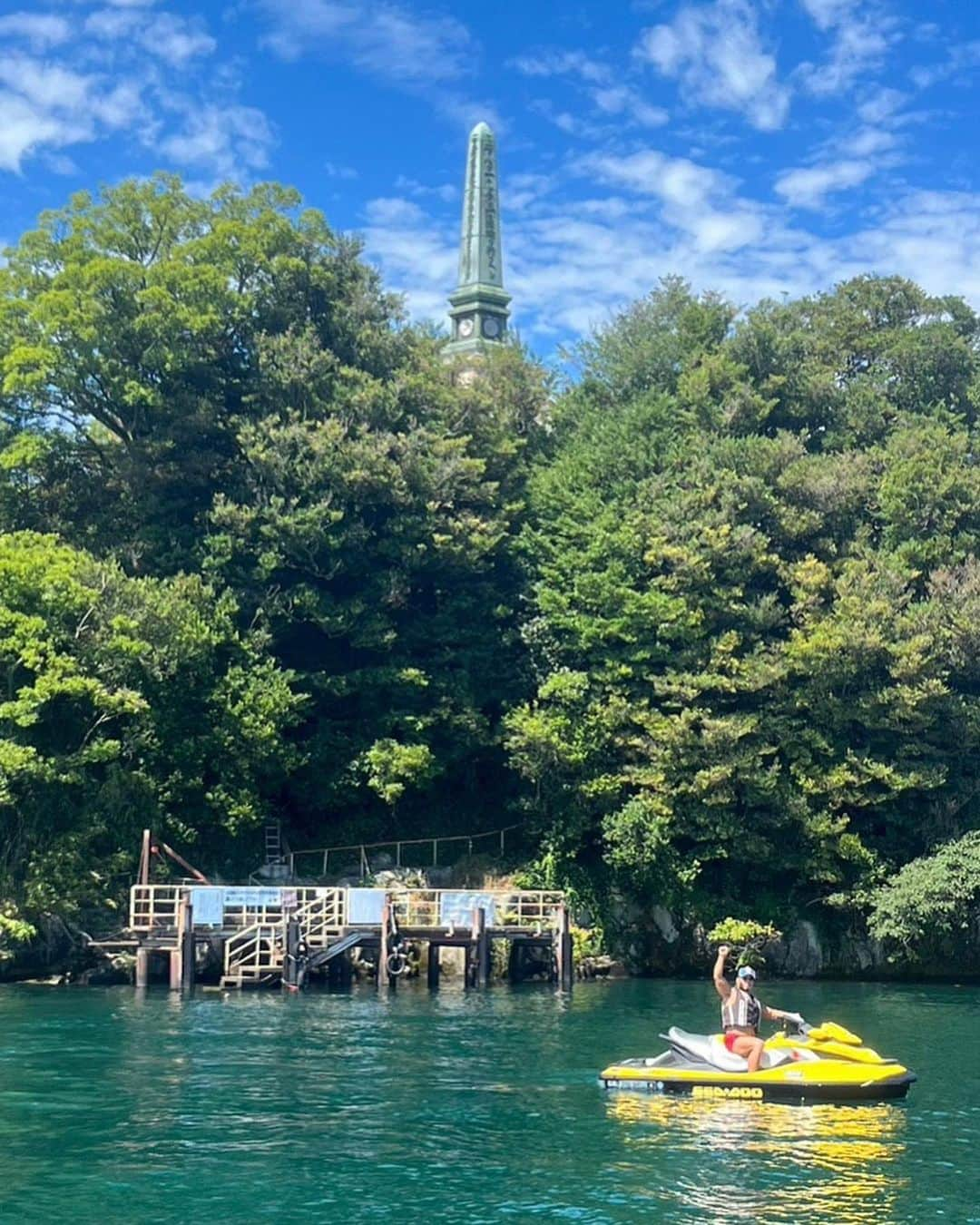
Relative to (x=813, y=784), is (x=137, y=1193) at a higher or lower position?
lower

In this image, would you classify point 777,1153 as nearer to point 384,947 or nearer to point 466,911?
point 384,947

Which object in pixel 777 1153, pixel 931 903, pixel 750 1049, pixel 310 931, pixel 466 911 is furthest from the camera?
pixel 931 903

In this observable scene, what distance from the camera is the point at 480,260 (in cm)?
9381

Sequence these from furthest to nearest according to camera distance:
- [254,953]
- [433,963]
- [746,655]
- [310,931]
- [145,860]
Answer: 1. [746,655]
2. [433,963]
3. [145,860]
4. [310,931]
5. [254,953]

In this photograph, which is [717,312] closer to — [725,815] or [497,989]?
[725,815]

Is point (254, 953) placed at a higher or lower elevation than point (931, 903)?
lower

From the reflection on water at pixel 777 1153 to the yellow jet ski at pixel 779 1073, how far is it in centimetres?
24

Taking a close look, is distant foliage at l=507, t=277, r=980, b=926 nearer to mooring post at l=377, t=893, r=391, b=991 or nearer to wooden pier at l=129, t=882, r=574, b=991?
wooden pier at l=129, t=882, r=574, b=991

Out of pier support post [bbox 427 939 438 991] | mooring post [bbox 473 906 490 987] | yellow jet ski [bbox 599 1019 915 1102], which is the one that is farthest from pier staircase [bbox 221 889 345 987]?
yellow jet ski [bbox 599 1019 915 1102]

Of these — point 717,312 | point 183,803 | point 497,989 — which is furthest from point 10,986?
point 717,312

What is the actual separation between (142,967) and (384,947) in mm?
6328

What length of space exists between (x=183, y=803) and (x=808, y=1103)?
2553cm

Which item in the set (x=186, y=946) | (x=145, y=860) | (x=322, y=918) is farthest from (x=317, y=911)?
(x=145, y=860)

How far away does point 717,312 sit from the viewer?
171 ft
